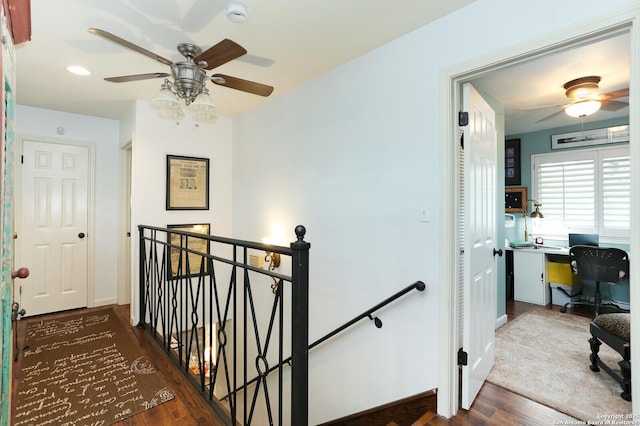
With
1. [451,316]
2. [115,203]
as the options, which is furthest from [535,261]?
[115,203]

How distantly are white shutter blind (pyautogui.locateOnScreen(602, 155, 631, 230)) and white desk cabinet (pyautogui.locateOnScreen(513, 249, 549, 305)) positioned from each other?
93cm

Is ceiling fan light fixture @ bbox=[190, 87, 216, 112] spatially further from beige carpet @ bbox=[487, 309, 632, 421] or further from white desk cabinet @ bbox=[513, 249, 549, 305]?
white desk cabinet @ bbox=[513, 249, 549, 305]

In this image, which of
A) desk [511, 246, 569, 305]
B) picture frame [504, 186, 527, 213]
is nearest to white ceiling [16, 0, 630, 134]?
picture frame [504, 186, 527, 213]

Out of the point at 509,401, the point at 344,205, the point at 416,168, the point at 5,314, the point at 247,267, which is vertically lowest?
the point at 509,401

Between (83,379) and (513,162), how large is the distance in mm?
5870

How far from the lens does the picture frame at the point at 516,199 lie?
15.8 ft

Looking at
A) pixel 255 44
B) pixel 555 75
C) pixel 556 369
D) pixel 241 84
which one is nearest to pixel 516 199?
pixel 555 75

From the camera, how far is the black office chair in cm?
340

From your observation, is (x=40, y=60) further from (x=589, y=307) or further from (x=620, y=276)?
(x=589, y=307)

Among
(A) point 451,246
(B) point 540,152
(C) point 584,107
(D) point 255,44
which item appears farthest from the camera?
(B) point 540,152

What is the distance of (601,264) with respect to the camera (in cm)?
349

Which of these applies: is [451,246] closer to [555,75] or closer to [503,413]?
[503,413]

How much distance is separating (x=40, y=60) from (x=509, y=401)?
437cm

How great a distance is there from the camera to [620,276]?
341 cm
